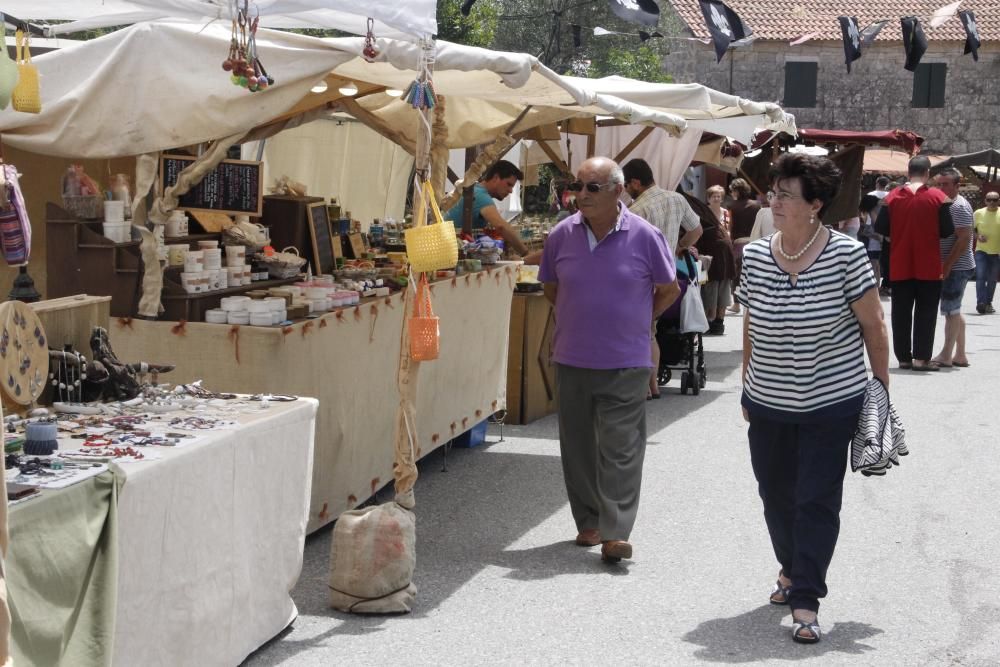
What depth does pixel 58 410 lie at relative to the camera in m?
4.82

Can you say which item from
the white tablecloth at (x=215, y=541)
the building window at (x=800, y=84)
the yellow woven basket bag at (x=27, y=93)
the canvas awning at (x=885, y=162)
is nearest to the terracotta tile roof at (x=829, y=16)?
the building window at (x=800, y=84)

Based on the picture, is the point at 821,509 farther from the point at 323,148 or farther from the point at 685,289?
the point at 323,148

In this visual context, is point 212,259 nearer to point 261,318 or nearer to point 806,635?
point 261,318

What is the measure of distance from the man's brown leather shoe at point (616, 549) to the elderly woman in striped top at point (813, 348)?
3.55 ft

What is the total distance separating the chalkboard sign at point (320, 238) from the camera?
8406mm

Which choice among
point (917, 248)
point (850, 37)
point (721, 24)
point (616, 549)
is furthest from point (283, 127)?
point (850, 37)

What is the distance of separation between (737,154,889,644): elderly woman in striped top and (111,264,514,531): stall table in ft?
7.15

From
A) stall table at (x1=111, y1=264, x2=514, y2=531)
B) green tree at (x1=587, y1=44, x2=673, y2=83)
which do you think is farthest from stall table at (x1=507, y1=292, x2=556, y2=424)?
green tree at (x1=587, y1=44, x2=673, y2=83)

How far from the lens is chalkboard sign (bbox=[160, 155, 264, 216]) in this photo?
743 centimetres

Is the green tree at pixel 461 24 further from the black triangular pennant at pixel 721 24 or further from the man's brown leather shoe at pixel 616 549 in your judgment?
the man's brown leather shoe at pixel 616 549

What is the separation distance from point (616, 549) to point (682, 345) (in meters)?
5.63

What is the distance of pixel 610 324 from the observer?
6160 millimetres

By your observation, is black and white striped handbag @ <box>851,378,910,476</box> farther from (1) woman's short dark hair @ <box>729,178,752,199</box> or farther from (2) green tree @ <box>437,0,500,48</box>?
(2) green tree @ <box>437,0,500,48</box>

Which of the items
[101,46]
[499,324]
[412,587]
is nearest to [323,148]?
[499,324]
